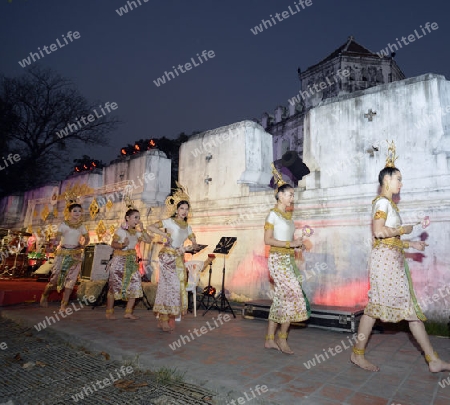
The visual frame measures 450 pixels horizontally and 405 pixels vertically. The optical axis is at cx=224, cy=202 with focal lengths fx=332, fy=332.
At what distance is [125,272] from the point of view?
629cm

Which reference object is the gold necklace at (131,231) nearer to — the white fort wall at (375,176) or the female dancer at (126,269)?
the female dancer at (126,269)

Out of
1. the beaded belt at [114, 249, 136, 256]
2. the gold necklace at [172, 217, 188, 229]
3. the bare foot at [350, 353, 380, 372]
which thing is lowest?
the bare foot at [350, 353, 380, 372]

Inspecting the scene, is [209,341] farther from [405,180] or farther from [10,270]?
[10,270]

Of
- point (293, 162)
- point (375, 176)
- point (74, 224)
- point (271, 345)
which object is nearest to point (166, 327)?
point (271, 345)

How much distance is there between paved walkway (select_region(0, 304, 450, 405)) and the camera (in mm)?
2793

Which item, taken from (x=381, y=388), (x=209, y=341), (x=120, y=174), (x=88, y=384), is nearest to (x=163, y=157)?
(x=120, y=174)

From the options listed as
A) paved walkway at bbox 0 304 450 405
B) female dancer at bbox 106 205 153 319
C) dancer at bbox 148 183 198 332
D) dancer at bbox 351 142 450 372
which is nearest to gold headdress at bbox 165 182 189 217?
dancer at bbox 148 183 198 332

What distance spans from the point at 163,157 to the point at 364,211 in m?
A: 7.13

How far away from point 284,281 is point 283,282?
0.06 feet

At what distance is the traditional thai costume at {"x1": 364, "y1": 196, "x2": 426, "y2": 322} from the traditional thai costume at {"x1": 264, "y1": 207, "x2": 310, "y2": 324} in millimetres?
767

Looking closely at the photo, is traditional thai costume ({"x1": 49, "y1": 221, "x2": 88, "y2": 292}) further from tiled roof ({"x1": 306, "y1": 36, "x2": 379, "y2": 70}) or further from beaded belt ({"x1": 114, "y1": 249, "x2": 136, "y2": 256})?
tiled roof ({"x1": 306, "y1": 36, "x2": 379, "y2": 70})

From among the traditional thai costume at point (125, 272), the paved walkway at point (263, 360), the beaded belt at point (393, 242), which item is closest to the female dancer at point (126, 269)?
the traditional thai costume at point (125, 272)

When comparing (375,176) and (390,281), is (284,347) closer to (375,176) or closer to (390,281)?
(390,281)

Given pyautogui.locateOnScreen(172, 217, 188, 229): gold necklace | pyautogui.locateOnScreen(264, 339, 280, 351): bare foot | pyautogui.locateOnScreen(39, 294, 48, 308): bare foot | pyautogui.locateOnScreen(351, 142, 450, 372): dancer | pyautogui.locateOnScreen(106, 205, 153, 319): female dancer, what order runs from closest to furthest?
pyautogui.locateOnScreen(351, 142, 450, 372): dancer, pyautogui.locateOnScreen(264, 339, 280, 351): bare foot, pyautogui.locateOnScreen(172, 217, 188, 229): gold necklace, pyautogui.locateOnScreen(106, 205, 153, 319): female dancer, pyautogui.locateOnScreen(39, 294, 48, 308): bare foot
